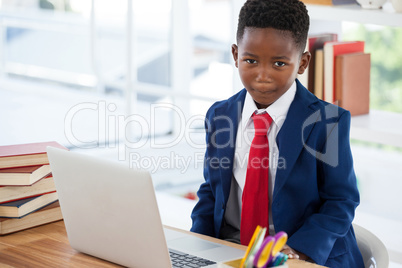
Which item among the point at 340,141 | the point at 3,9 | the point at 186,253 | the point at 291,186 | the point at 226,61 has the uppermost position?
the point at 3,9

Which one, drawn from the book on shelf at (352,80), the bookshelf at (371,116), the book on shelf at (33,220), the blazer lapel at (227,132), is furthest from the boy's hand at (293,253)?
the book on shelf at (352,80)

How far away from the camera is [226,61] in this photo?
455cm

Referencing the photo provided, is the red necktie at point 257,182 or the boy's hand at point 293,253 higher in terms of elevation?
the red necktie at point 257,182

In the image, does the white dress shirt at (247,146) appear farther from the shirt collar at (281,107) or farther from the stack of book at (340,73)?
the stack of book at (340,73)

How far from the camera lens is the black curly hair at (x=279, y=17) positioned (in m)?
1.38

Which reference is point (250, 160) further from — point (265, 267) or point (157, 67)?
point (157, 67)

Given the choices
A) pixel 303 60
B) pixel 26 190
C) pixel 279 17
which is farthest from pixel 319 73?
pixel 26 190

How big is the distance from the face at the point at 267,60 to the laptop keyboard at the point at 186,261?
15.7 inches

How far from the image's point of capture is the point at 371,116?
243cm

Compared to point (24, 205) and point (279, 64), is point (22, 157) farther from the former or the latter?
point (279, 64)

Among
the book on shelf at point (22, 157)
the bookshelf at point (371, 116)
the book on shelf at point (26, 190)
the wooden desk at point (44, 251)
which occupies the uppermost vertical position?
the bookshelf at point (371, 116)

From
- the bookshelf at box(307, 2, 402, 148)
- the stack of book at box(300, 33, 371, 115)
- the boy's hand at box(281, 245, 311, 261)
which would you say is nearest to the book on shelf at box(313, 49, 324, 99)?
the stack of book at box(300, 33, 371, 115)

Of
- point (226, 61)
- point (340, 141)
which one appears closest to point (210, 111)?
point (340, 141)

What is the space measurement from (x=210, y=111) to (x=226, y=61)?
299 centimetres
